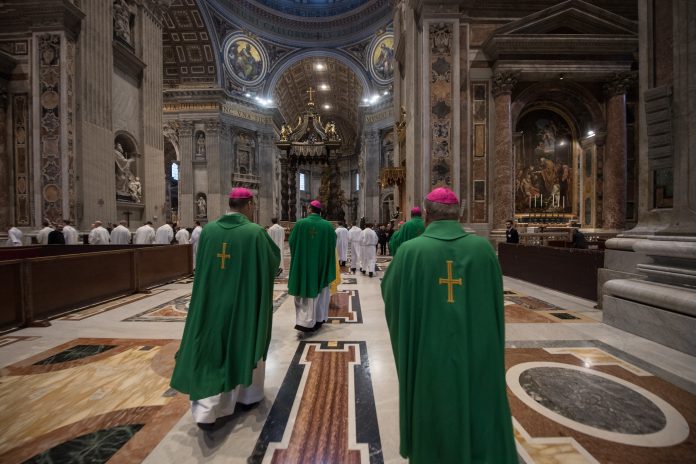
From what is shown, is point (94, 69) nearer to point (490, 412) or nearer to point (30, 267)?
point (30, 267)

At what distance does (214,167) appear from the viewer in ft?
74.6

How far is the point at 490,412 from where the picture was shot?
149 cm

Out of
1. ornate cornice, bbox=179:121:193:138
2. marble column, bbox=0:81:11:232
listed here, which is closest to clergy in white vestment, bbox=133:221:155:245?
marble column, bbox=0:81:11:232

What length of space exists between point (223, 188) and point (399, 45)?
15.0 meters

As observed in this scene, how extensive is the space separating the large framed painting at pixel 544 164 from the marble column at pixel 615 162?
119cm

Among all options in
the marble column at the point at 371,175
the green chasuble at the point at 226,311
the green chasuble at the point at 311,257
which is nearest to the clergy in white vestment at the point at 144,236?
the green chasuble at the point at 311,257

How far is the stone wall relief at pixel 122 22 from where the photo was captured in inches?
464

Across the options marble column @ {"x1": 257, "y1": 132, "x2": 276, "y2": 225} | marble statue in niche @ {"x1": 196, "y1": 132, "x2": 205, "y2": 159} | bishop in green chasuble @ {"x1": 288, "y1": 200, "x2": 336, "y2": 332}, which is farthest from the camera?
marble column @ {"x1": 257, "y1": 132, "x2": 276, "y2": 225}

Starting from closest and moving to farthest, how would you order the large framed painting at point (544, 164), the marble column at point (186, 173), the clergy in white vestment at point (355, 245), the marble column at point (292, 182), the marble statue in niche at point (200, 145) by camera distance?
1. the clergy in white vestment at point (355, 245)
2. the large framed painting at point (544, 164)
3. the marble column at point (292, 182)
4. the marble column at point (186, 173)
5. the marble statue in niche at point (200, 145)

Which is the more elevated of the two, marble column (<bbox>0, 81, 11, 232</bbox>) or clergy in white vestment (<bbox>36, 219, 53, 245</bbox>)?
marble column (<bbox>0, 81, 11, 232</bbox>)

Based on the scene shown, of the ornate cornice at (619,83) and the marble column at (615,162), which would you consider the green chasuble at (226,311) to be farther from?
the ornate cornice at (619,83)

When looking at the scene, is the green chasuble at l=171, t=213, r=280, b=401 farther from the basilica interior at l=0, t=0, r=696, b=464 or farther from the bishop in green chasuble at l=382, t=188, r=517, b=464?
the bishop in green chasuble at l=382, t=188, r=517, b=464

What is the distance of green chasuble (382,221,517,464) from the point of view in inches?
57.5

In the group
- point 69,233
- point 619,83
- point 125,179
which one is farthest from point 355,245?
point 619,83
